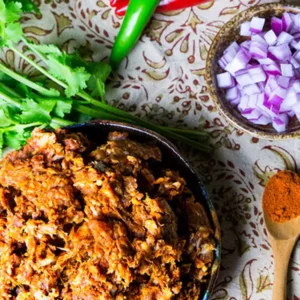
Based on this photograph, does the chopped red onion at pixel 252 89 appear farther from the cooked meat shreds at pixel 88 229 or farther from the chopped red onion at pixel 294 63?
the cooked meat shreds at pixel 88 229

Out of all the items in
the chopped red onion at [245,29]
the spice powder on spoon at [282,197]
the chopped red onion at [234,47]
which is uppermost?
the chopped red onion at [245,29]

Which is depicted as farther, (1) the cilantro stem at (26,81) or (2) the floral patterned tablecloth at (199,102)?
(2) the floral patterned tablecloth at (199,102)

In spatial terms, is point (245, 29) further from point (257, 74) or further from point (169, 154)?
point (169, 154)

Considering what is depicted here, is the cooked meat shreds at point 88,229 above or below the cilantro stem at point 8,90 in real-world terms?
below

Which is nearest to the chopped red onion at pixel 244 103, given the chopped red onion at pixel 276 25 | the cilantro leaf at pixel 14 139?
the chopped red onion at pixel 276 25

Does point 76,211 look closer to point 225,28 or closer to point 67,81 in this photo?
point 67,81

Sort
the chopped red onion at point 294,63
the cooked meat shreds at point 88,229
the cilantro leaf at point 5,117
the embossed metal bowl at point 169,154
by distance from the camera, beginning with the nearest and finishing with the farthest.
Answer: the cooked meat shreds at point 88,229, the embossed metal bowl at point 169,154, the cilantro leaf at point 5,117, the chopped red onion at point 294,63
